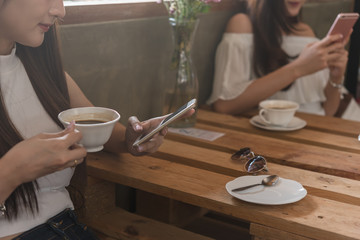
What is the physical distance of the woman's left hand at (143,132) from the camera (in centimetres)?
126

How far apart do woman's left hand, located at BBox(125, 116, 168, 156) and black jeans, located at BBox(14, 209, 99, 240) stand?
236 mm

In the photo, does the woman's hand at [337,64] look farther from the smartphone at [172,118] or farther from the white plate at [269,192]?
the smartphone at [172,118]

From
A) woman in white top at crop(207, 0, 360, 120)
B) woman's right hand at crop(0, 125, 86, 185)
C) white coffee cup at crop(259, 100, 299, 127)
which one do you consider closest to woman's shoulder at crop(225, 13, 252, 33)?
woman in white top at crop(207, 0, 360, 120)

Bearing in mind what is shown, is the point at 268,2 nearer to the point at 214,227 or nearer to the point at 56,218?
the point at 214,227

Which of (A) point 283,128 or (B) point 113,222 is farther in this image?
(A) point 283,128

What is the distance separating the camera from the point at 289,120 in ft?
5.96

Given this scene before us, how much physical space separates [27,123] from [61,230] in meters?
0.26

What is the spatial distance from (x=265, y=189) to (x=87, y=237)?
46 centimetres

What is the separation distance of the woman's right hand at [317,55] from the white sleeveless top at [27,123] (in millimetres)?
1168

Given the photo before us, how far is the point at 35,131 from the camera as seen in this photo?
1174mm

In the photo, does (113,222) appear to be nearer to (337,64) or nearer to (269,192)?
(269,192)

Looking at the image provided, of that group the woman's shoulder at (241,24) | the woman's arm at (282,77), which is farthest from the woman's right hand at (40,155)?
the woman's shoulder at (241,24)

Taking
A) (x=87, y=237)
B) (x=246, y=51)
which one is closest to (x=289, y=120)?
(x=246, y=51)

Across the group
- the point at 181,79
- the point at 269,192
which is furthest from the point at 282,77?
the point at 269,192
